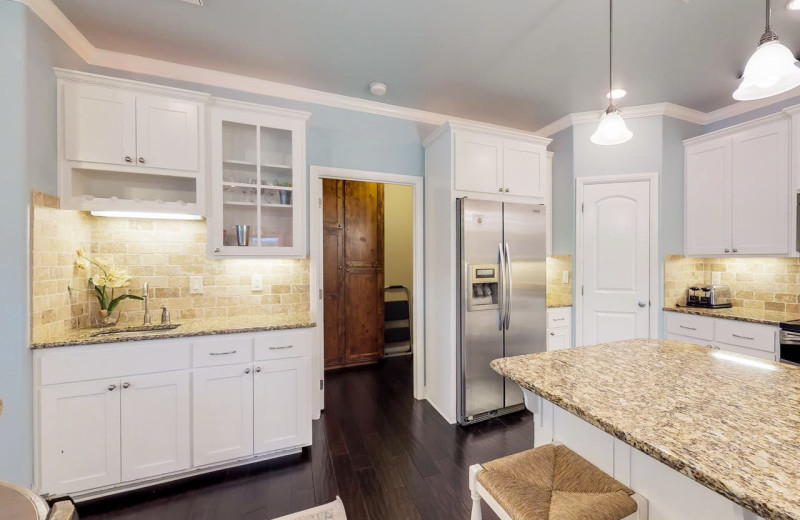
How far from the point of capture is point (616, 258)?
10.2ft

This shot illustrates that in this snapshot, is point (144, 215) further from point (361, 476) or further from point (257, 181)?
point (361, 476)

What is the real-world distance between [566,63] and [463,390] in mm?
2657

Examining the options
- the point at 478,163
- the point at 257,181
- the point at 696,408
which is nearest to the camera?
the point at 696,408

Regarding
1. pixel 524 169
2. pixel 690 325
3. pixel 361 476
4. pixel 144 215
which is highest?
pixel 524 169

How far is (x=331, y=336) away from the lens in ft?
12.7

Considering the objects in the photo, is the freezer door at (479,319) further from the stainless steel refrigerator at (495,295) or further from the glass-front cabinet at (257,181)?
the glass-front cabinet at (257,181)

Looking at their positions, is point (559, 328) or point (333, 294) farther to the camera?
point (333, 294)

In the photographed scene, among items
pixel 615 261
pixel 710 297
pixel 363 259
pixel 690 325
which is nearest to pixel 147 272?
pixel 363 259

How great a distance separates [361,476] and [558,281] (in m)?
2.63

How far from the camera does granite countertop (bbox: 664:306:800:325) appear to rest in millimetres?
2479

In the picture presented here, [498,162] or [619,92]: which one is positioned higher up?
[619,92]

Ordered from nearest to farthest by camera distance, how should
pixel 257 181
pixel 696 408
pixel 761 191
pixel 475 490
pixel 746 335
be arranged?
pixel 696 408 < pixel 475 490 < pixel 257 181 < pixel 746 335 < pixel 761 191

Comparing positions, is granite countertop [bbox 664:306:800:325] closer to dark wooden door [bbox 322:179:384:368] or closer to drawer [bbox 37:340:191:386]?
dark wooden door [bbox 322:179:384:368]

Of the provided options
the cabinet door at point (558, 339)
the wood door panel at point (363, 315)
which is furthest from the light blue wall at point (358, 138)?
the cabinet door at point (558, 339)
